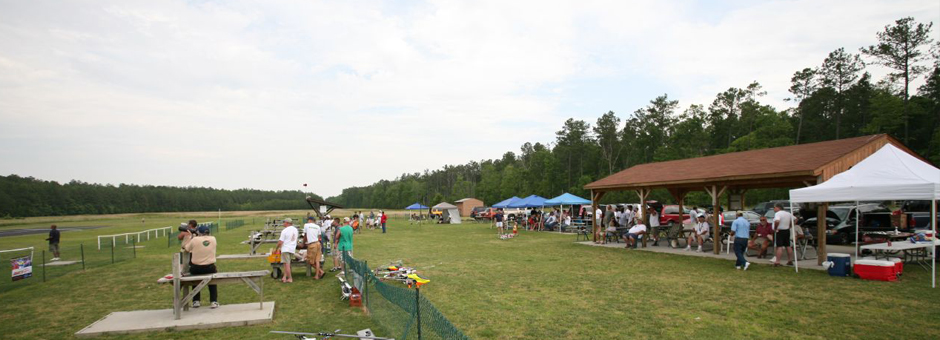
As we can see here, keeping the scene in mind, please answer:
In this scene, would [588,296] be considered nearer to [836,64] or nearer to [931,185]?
[931,185]

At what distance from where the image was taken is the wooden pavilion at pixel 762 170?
37.3 ft

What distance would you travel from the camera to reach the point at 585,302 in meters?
7.74

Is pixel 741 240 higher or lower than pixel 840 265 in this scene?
higher

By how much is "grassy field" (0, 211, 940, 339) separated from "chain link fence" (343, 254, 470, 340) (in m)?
0.30

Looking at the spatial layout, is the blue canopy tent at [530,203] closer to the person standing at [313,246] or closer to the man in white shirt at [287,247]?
the person standing at [313,246]

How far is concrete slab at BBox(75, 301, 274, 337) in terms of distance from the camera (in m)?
6.47

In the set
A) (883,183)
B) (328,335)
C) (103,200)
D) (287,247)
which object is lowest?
(103,200)

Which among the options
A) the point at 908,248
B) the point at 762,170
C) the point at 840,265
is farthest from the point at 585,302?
the point at 908,248

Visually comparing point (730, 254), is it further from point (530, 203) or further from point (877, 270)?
point (530, 203)

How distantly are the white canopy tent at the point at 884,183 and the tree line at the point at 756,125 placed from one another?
105ft

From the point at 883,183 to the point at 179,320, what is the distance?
44.9 feet

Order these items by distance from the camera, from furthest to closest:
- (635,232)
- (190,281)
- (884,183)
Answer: (635,232) → (884,183) → (190,281)

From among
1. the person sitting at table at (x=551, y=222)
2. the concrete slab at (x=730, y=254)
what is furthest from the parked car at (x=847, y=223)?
the person sitting at table at (x=551, y=222)

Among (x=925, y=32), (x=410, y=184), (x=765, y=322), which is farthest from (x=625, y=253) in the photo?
(x=410, y=184)
